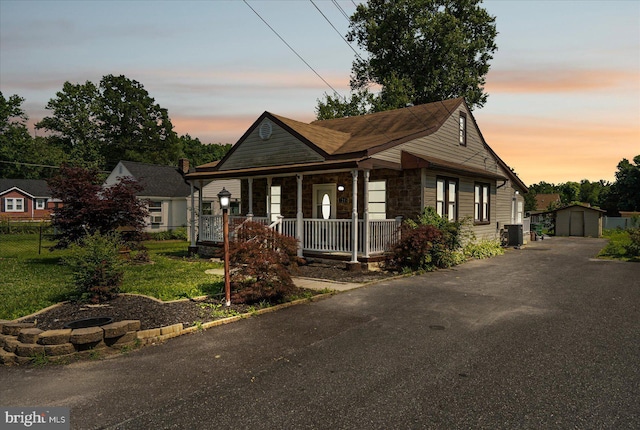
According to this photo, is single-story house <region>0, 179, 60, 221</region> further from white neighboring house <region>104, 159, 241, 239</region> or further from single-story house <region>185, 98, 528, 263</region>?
single-story house <region>185, 98, 528, 263</region>

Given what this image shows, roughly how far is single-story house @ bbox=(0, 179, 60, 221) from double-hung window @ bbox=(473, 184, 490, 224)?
48464 mm

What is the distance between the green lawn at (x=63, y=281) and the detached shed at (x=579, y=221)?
115ft

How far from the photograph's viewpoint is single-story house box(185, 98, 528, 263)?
13.7m

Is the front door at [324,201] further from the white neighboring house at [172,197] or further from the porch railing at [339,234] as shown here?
the white neighboring house at [172,197]

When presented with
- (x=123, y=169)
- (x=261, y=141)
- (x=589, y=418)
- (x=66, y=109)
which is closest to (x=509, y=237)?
(x=261, y=141)

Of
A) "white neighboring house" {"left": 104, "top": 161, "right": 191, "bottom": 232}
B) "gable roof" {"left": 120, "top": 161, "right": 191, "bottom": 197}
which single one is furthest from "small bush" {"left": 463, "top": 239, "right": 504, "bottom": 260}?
"gable roof" {"left": 120, "top": 161, "right": 191, "bottom": 197}

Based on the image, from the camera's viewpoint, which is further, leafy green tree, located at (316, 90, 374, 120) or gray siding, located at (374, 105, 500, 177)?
leafy green tree, located at (316, 90, 374, 120)

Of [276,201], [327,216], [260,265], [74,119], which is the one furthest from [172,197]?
[74,119]

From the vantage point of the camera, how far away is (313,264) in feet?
46.1

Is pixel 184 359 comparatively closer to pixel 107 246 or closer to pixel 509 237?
Answer: pixel 107 246

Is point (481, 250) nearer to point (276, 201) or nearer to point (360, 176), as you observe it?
point (360, 176)

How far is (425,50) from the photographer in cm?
3572

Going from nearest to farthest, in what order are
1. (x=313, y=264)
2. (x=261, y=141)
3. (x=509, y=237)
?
1. (x=313, y=264)
2. (x=261, y=141)
3. (x=509, y=237)

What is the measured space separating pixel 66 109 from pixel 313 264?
6929cm
